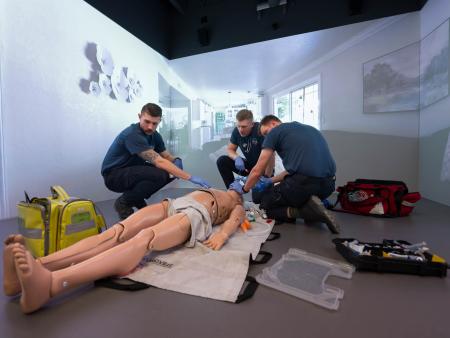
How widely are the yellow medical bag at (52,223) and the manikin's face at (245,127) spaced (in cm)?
183

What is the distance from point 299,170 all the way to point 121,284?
1.45 metres

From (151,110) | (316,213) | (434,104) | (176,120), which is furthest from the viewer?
(176,120)

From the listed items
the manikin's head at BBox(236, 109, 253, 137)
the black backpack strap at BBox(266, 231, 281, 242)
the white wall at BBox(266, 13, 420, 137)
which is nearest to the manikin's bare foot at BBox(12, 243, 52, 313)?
the black backpack strap at BBox(266, 231, 281, 242)

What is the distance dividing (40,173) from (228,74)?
11.2 ft

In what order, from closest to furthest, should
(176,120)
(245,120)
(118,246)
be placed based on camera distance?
(118,246) → (245,120) → (176,120)

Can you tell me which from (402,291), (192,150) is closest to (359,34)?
(192,150)

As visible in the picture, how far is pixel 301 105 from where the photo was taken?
4.70m

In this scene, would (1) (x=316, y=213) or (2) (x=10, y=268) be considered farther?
(1) (x=316, y=213)

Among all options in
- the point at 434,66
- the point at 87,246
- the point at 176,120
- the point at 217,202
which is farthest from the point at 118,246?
the point at 176,120

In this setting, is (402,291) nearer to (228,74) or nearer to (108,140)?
(108,140)

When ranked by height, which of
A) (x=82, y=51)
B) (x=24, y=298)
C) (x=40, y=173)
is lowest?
(x=24, y=298)

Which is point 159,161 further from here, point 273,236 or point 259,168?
point 273,236

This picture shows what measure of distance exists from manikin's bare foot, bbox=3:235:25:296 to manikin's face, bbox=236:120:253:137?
2189 millimetres

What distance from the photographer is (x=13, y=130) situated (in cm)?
225
